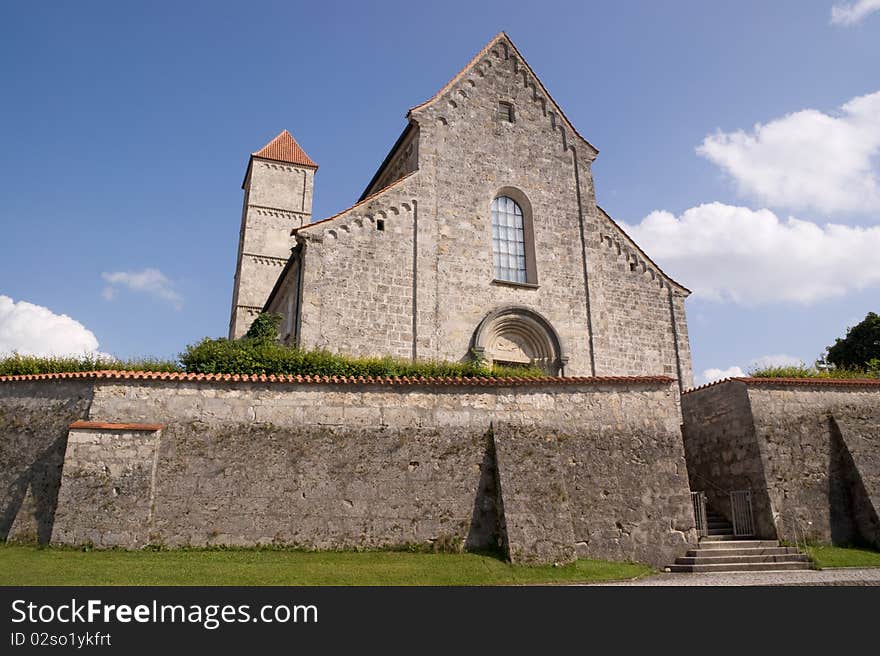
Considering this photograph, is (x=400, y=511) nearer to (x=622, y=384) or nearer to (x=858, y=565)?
(x=622, y=384)

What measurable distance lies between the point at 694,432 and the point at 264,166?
32213mm

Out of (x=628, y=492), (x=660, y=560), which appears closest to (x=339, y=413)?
(x=628, y=492)

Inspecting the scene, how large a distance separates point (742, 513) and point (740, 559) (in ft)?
7.43

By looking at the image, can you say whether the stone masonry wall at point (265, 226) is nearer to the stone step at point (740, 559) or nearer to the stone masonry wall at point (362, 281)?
the stone masonry wall at point (362, 281)

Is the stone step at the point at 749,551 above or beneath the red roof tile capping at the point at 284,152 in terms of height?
beneath

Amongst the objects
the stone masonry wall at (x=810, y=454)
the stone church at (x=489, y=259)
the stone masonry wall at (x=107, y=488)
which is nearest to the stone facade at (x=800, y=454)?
the stone masonry wall at (x=810, y=454)

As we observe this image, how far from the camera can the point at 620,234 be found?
25.4m

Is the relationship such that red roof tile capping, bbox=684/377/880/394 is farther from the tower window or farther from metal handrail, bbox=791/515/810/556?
the tower window

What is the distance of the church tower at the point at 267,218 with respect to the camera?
37.7 m

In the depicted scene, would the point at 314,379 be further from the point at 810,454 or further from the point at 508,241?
the point at 810,454

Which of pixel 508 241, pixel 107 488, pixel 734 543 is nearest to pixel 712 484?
pixel 734 543

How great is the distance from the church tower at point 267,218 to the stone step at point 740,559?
1111 inches

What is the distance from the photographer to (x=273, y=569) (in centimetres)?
1141
